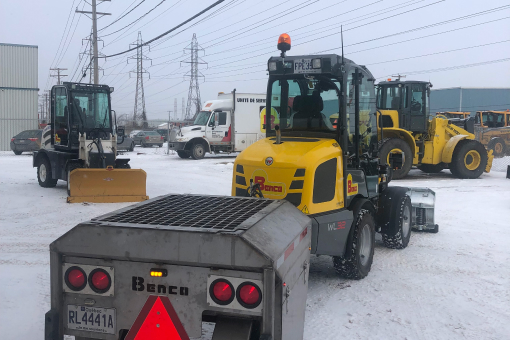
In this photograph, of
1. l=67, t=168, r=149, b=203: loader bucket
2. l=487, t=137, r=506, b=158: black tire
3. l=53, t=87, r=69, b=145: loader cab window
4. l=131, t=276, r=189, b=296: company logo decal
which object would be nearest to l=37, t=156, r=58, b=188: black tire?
l=53, t=87, r=69, b=145: loader cab window

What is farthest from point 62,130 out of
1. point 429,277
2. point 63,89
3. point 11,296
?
point 429,277

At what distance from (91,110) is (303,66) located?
31.8ft

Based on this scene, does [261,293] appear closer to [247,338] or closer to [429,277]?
[247,338]

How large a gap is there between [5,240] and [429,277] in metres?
6.54

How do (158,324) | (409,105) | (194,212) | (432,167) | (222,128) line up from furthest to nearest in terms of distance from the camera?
(222,128) → (432,167) → (409,105) → (194,212) → (158,324)

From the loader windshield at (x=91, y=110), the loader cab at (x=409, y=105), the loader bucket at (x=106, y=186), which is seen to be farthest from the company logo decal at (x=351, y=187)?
the loader cab at (x=409, y=105)

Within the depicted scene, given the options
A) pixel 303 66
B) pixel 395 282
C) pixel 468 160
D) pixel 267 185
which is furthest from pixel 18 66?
pixel 395 282

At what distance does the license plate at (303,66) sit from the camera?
597 cm

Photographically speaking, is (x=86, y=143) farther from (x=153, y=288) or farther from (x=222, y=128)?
(x=222, y=128)

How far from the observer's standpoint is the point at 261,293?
2814mm

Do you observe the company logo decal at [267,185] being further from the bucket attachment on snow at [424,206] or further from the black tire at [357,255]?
the bucket attachment on snow at [424,206]

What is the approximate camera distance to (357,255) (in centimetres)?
597

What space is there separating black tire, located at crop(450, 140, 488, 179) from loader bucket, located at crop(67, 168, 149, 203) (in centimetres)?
1076

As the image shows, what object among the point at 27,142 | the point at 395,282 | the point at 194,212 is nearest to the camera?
the point at 194,212
